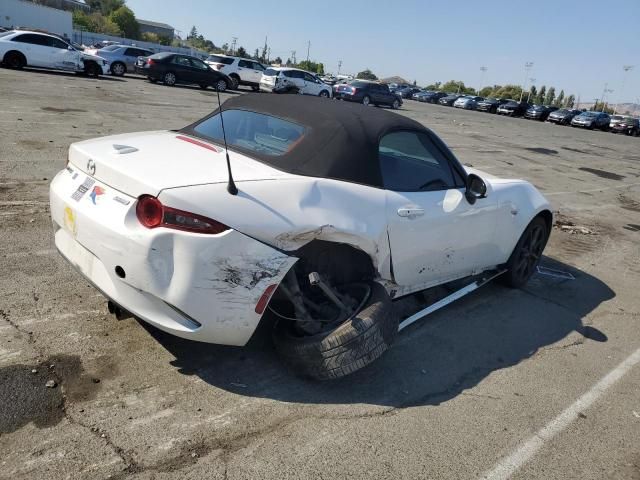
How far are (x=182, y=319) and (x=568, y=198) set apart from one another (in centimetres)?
985

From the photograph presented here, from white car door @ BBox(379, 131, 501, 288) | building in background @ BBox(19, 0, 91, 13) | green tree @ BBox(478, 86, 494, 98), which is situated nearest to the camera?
white car door @ BBox(379, 131, 501, 288)

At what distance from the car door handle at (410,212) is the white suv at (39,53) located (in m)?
22.4

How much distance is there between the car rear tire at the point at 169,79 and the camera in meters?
25.8

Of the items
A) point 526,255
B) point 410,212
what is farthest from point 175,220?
point 526,255

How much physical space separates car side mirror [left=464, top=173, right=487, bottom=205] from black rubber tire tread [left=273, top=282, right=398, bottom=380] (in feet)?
4.23

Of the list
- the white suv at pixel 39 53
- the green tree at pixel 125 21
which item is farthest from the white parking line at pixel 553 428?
the green tree at pixel 125 21

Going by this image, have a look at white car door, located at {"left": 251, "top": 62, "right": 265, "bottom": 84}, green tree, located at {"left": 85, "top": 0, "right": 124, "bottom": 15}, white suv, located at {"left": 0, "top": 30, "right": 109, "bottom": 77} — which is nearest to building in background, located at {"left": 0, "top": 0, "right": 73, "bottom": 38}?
white car door, located at {"left": 251, "top": 62, "right": 265, "bottom": 84}

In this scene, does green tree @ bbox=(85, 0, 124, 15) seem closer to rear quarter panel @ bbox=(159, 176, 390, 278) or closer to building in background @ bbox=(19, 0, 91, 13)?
building in background @ bbox=(19, 0, 91, 13)

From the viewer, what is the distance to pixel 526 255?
5281 mm

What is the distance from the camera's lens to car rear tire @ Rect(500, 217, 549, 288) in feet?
16.8

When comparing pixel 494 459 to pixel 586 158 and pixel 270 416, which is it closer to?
pixel 270 416

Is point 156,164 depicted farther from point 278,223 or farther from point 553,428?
point 553,428

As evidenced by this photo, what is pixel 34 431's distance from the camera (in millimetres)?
2582

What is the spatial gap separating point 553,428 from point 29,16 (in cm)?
6570
